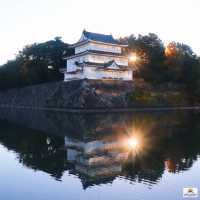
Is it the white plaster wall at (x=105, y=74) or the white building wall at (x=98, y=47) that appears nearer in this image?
the white plaster wall at (x=105, y=74)

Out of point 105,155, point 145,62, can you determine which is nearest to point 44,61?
point 145,62

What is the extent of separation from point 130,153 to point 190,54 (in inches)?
1927

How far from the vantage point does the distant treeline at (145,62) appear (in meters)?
52.0

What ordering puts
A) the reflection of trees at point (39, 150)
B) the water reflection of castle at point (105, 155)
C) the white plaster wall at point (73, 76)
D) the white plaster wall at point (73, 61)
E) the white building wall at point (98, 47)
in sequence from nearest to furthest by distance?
1. the water reflection of castle at point (105, 155)
2. the reflection of trees at point (39, 150)
3. the white plaster wall at point (73, 76)
4. the white plaster wall at point (73, 61)
5. the white building wall at point (98, 47)

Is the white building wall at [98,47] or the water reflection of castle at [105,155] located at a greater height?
the white building wall at [98,47]

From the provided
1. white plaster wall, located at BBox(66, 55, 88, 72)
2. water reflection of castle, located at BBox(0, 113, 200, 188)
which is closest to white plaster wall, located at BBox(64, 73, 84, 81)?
white plaster wall, located at BBox(66, 55, 88, 72)

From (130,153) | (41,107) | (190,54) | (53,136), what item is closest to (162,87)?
(190,54)

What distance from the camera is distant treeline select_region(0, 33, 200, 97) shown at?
52031mm

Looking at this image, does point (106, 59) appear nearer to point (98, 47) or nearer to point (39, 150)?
point (98, 47)

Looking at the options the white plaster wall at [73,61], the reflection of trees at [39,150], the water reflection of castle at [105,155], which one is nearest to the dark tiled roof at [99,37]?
the white plaster wall at [73,61]

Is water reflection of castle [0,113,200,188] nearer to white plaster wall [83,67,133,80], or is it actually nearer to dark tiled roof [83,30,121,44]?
white plaster wall [83,67,133,80]

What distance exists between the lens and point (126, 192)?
24.4ft

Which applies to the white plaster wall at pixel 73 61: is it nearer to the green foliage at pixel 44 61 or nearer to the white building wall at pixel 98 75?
the white building wall at pixel 98 75

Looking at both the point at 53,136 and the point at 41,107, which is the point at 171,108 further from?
the point at 53,136
